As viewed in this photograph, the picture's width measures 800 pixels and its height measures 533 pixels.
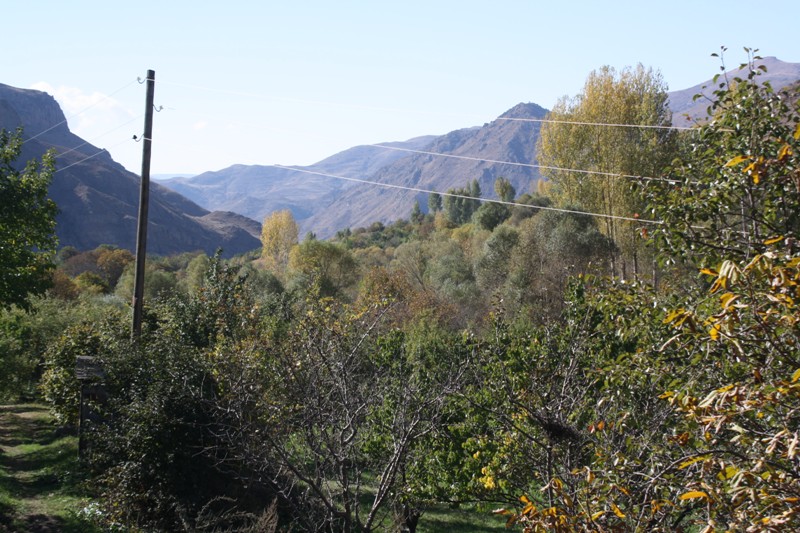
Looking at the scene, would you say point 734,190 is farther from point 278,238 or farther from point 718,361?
point 278,238

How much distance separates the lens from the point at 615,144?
115 feet

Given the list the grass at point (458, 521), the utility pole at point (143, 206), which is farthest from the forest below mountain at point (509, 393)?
the utility pole at point (143, 206)

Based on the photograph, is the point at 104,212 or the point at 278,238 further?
the point at 104,212

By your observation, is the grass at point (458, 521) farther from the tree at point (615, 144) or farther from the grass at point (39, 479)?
the tree at point (615, 144)

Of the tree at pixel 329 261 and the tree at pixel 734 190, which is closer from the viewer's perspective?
the tree at pixel 734 190

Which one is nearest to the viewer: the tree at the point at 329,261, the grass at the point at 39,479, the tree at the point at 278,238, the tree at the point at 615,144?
the grass at the point at 39,479

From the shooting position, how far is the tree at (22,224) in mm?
16188

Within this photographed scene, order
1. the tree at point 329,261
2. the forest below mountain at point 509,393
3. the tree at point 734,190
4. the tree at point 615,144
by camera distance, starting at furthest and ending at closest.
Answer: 1. the tree at point 329,261
2. the tree at point 615,144
3. the tree at point 734,190
4. the forest below mountain at point 509,393

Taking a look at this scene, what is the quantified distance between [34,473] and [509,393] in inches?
537

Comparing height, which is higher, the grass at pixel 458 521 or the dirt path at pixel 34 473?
the dirt path at pixel 34 473

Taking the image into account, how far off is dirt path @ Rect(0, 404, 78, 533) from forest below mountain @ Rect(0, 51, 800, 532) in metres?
0.47

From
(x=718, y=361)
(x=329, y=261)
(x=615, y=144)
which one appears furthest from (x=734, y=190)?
(x=329, y=261)

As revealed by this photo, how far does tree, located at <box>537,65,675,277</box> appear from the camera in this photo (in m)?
34.3

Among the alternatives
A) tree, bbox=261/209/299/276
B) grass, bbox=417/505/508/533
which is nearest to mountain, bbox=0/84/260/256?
tree, bbox=261/209/299/276
